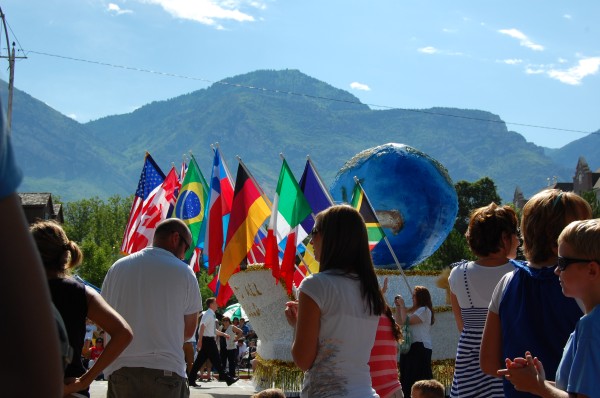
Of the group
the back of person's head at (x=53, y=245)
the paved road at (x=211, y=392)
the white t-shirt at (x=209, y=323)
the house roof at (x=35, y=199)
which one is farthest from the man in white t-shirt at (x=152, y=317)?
the house roof at (x=35, y=199)

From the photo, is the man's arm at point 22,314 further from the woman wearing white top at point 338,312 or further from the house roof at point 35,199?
the house roof at point 35,199

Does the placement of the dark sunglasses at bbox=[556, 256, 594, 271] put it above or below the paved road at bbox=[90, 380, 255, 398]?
above

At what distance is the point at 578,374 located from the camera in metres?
→ 3.00

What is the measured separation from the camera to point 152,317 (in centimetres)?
554

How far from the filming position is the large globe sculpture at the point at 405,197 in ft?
43.6

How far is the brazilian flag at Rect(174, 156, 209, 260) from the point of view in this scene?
56.7 feet

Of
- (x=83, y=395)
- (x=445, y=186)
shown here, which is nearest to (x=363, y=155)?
(x=445, y=186)

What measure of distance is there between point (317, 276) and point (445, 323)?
849 cm

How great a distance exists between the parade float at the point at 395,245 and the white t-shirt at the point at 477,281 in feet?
23.0

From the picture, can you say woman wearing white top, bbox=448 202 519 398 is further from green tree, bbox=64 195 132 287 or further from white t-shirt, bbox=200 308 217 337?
green tree, bbox=64 195 132 287

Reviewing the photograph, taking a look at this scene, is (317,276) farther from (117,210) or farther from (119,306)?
(117,210)

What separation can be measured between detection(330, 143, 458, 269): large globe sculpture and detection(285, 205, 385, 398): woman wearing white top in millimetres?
8695

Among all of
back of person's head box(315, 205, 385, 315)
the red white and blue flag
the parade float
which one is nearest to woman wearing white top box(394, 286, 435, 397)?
the parade float

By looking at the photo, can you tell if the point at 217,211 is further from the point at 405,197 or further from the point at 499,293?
the point at 499,293
